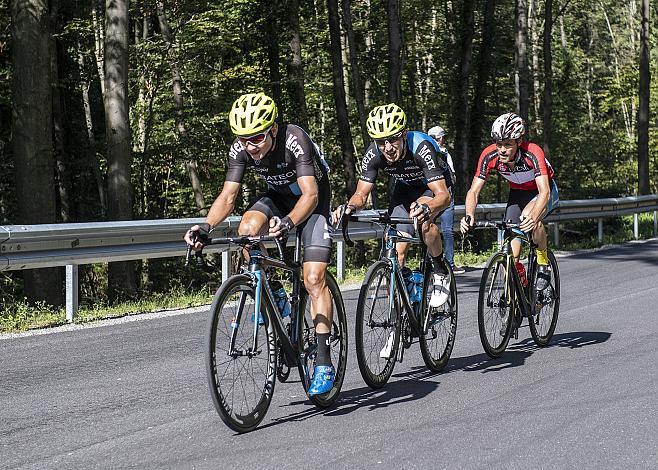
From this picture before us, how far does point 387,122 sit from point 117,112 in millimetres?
9581

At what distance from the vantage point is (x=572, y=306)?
11766 mm

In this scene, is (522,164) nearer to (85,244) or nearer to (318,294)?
(318,294)

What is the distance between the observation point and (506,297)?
859 cm

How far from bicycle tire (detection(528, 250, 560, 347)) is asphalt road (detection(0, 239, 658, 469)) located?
142 mm

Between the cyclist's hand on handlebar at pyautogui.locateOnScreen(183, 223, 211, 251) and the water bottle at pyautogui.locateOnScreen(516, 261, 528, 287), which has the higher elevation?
the cyclist's hand on handlebar at pyautogui.locateOnScreen(183, 223, 211, 251)

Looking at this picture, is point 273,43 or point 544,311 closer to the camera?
point 544,311

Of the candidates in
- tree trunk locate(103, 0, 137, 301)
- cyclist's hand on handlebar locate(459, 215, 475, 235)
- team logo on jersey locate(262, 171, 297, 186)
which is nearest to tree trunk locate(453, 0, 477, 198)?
tree trunk locate(103, 0, 137, 301)

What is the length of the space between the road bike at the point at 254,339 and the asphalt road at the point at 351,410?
209mm

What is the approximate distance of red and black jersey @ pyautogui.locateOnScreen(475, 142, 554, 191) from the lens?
8695 mm

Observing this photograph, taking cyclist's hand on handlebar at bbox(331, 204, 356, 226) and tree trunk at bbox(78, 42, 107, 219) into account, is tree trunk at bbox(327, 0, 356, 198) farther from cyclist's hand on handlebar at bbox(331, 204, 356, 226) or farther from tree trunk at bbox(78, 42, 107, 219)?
cyclist's hand on handlebar at bbox(331, 204, 356, 226)

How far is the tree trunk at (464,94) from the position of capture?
94.4ft

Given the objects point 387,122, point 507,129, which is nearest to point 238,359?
point 387,122

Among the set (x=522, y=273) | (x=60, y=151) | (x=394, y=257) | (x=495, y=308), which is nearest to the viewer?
(x=394, y=257)

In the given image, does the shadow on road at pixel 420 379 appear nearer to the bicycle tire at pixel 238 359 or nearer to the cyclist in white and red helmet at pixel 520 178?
the bicycle tire at pixel 238 359
